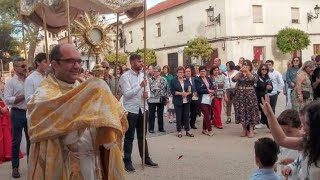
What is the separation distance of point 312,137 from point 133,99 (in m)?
4.50

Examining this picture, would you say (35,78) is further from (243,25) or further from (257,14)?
(257,14)

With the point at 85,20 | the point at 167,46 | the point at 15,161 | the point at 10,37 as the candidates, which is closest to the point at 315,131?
the point at 85,20

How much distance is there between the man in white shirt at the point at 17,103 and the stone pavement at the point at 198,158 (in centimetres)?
54

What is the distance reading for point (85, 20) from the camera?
5594mm

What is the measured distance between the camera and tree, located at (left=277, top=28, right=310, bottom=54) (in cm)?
3266

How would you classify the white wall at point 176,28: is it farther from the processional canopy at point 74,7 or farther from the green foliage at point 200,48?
the processional canopy at point 74,7

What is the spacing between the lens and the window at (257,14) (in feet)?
115

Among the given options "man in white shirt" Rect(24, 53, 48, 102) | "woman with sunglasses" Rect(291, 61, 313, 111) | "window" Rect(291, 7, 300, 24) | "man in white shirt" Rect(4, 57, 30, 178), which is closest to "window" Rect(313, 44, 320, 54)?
"window" Rect(291, 7, 300, 24)

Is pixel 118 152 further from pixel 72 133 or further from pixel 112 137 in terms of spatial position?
pixel 72 133

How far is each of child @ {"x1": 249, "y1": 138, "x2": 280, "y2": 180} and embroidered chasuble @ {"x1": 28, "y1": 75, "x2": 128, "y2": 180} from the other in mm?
1382

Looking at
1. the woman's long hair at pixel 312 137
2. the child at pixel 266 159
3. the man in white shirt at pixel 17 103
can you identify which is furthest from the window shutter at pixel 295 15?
the woman's long hair at pixel 312 137

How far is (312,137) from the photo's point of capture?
3.06 metres

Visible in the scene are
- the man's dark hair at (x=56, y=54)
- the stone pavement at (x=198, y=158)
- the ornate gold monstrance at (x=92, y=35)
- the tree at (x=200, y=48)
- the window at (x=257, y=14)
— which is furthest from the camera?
the window at (x=257, y=14)

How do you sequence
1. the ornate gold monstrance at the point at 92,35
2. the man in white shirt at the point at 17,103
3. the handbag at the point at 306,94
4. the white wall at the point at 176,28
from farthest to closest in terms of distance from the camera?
the white wall at the point at 176,28 → the handbag at the point at 306,94 → the man in white shirt at the point at 17,103 → the ornate gold monstrance at the point at 92,35
